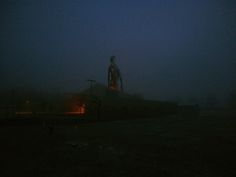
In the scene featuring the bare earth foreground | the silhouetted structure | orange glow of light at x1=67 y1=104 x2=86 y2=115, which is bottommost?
the bare earth foreground

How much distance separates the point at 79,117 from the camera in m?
30.5

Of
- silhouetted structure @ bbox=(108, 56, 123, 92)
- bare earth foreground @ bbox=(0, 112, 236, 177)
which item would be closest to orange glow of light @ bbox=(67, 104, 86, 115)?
silhouetted structure @ bbox=(108, 56, 123, 92)

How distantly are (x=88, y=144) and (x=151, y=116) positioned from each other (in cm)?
3025

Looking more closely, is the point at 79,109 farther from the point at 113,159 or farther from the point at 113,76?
the point at 113,159

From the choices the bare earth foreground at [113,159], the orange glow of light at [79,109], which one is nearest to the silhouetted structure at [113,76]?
the orange glow of light at [79,109]

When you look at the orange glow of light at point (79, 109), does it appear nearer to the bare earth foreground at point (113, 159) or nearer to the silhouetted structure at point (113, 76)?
the silhouetted structure at point (113, 76)

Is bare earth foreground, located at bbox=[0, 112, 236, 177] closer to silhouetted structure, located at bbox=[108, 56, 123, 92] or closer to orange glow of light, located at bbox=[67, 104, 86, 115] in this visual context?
orange glow of light, located at bbox=[67, 104, 86, 115]

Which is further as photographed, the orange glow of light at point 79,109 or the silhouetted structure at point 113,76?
the silhouetted structure at point 113,76

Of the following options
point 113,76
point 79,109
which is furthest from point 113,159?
point 113,76

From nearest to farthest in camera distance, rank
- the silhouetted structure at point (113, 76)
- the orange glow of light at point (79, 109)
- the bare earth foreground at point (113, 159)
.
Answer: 1. the bare earth foreground at point (113, 159)
2. the orange glow of light at point (79, 109)
3. the silhouetted structure at point (113, 76)

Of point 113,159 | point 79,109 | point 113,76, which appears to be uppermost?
point 113,76

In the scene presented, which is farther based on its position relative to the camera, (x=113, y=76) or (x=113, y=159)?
(x=113, y=76)

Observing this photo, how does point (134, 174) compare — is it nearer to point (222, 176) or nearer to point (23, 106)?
point (222, 176)

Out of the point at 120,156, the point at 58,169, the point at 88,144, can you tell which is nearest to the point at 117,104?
the point at 88,144
